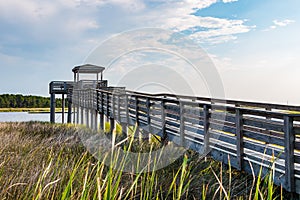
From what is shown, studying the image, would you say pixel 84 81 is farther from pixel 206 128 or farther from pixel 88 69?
pixel 206 128

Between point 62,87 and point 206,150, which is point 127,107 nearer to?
point 206,150

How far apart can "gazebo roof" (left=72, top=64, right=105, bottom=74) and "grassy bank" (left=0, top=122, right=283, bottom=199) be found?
17.3m

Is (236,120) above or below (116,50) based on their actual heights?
below

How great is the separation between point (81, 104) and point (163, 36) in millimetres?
13929

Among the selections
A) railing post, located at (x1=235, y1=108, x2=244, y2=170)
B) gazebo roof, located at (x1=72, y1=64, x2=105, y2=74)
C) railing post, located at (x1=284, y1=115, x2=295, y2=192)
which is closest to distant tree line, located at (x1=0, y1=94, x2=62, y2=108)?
gazebo roof, located at (x1=72, y1=64, x2=105, y2=74)

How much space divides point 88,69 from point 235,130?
21.0 m

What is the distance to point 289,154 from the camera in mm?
4941

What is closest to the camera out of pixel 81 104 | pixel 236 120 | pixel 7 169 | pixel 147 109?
pixel 7 169

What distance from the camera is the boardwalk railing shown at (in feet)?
16.4

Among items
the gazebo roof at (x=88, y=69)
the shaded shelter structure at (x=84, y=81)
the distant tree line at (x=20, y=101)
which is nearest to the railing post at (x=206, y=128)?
the shaded shelter structure at (x=84, y=81)

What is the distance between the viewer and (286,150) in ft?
16.4

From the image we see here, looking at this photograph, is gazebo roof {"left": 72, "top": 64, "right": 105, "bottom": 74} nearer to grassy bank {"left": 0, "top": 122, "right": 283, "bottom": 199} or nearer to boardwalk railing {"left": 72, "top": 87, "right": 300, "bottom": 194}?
boardwalk railing {"left": 72, "top": 87, "right": 300, "bottom": 194}

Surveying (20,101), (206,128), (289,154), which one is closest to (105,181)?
(289,154)

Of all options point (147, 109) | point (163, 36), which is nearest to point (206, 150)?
point (147, 109)
